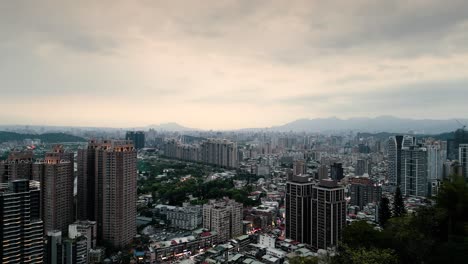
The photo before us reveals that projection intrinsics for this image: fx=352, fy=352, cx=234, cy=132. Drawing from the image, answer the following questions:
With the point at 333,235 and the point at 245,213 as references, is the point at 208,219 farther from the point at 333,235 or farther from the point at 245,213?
the point at 333,235

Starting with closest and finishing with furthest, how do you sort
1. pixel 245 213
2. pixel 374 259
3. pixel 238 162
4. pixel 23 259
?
pixel 374 259
pixel 23 259
pixel 245 213
pixel 238 162

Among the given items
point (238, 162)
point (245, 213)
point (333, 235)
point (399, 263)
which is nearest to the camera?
point (399, 263)

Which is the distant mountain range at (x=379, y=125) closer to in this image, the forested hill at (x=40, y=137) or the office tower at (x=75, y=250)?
the office tower at (x=75, y=250)

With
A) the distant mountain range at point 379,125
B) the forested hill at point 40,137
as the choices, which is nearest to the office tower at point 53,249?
the distant mountain range at point 379,125

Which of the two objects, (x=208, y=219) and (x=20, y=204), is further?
(x=208, y=219)

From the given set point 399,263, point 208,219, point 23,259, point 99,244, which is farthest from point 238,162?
point 399,263

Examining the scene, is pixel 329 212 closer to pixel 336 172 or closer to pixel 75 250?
pixel 75 250
